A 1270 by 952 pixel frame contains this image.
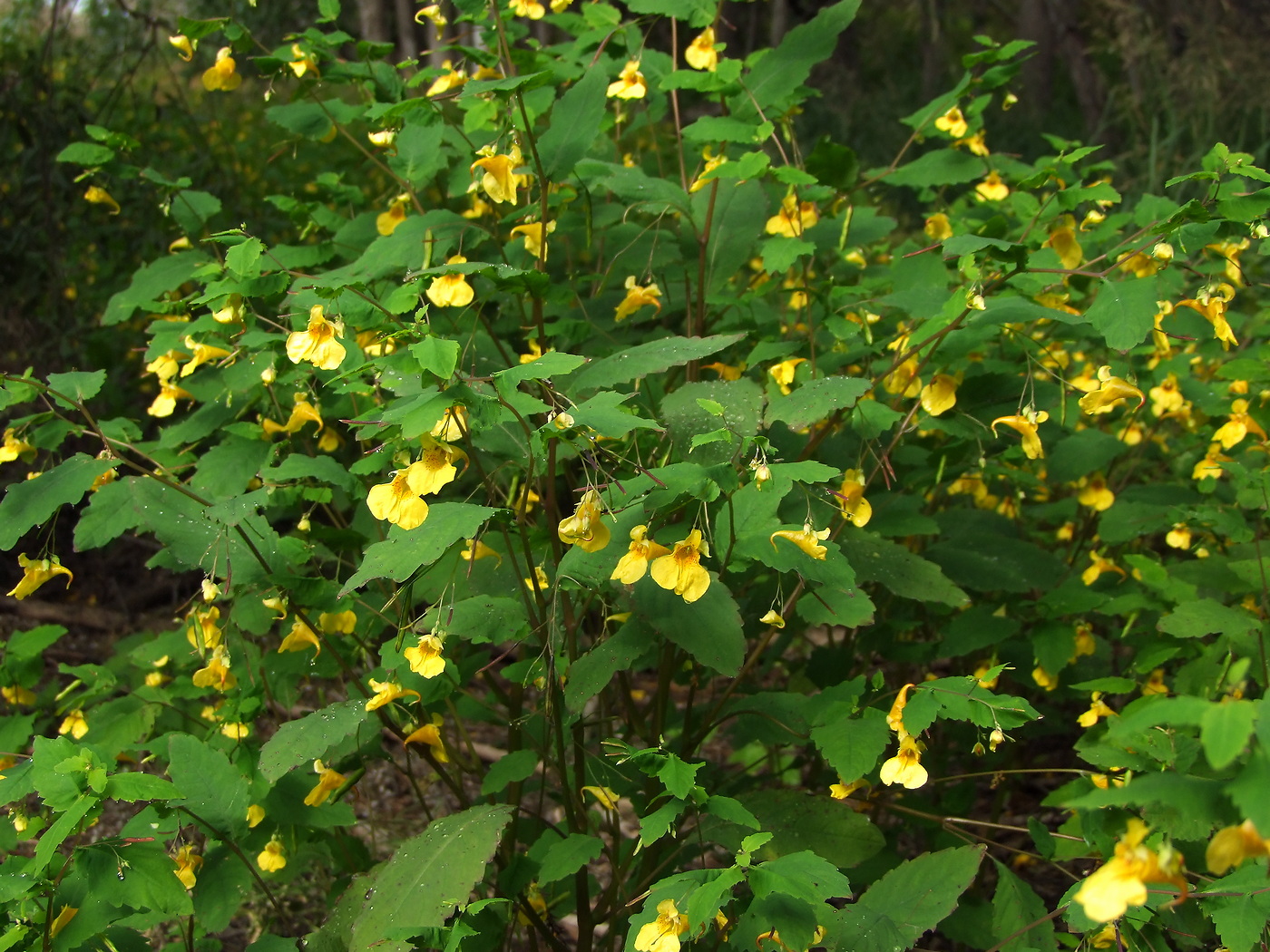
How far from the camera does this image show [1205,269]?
2.14 meters

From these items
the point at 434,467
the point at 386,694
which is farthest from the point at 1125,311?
the point at 386,694

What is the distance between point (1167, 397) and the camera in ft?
6.65

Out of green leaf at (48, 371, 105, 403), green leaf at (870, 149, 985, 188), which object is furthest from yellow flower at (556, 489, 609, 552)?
green leaf at (870, 149, 985, 188)

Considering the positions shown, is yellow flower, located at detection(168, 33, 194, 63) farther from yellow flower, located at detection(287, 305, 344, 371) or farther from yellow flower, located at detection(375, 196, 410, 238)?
yellow flower, located at detection(287, 305, 344, 371)

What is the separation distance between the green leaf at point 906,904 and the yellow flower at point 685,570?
525mm

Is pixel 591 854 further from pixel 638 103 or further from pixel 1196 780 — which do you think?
pixel 638 103

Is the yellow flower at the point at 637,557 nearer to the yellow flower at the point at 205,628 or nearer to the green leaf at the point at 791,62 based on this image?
the yellow flower at the point at 205,628

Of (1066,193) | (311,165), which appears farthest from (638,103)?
(311,165)

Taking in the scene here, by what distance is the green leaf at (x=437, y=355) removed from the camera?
1.07 meters

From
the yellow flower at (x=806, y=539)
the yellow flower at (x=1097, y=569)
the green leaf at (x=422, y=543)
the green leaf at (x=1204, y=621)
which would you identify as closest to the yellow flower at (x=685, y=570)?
the yellow flower at (x=806, y=539)

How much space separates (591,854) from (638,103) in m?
1.73

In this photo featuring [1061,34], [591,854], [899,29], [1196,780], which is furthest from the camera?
[899,29]

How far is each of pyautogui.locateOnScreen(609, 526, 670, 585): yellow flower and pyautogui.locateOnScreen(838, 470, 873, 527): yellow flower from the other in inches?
15.0

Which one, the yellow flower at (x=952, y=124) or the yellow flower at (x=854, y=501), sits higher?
the yellow flower at (x=952, y=124)
